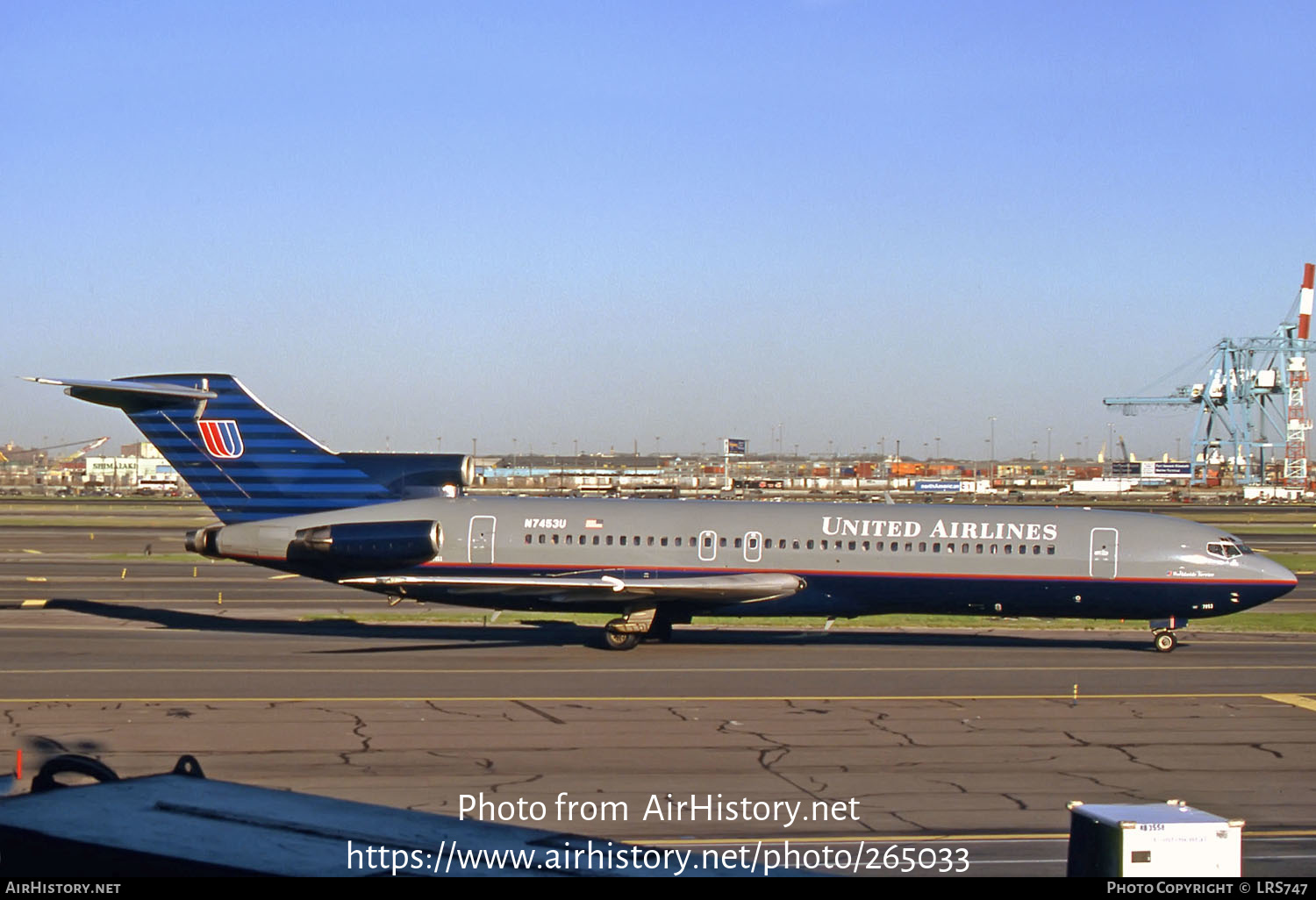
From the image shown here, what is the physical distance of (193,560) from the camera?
1994 inches

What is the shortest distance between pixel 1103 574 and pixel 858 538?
541cm

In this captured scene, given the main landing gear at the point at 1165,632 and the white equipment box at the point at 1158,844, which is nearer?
the white equipment box at the point at 1158,844

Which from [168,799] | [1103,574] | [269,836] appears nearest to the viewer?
[269,836]

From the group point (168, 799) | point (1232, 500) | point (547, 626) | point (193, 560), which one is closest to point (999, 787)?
point (168, 799)

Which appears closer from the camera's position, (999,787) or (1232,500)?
(999,787)

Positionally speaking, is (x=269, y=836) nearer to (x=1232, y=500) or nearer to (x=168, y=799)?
(x=168, y=799)

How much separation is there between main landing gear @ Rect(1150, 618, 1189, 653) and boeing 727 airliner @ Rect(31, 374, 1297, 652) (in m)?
0.06

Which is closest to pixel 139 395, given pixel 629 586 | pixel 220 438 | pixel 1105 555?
pixel 220 438

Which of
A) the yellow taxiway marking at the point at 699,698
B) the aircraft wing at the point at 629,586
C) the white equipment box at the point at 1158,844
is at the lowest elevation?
the yellow taxiway marking at the point at 699,698

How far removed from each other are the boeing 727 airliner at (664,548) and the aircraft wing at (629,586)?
43 millimetres

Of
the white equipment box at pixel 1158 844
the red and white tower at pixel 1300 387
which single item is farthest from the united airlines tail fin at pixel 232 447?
the red and white tower at pixel 1300 387

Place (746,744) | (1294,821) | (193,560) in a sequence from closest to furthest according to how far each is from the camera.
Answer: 1. (1294,821)
2. (746,744)
3. (193,560)

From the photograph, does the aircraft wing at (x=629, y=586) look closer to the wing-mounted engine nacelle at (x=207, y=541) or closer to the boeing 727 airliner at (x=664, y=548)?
the boeing 727 airliner at (x=664, y=548)

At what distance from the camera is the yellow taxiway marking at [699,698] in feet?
66.1
